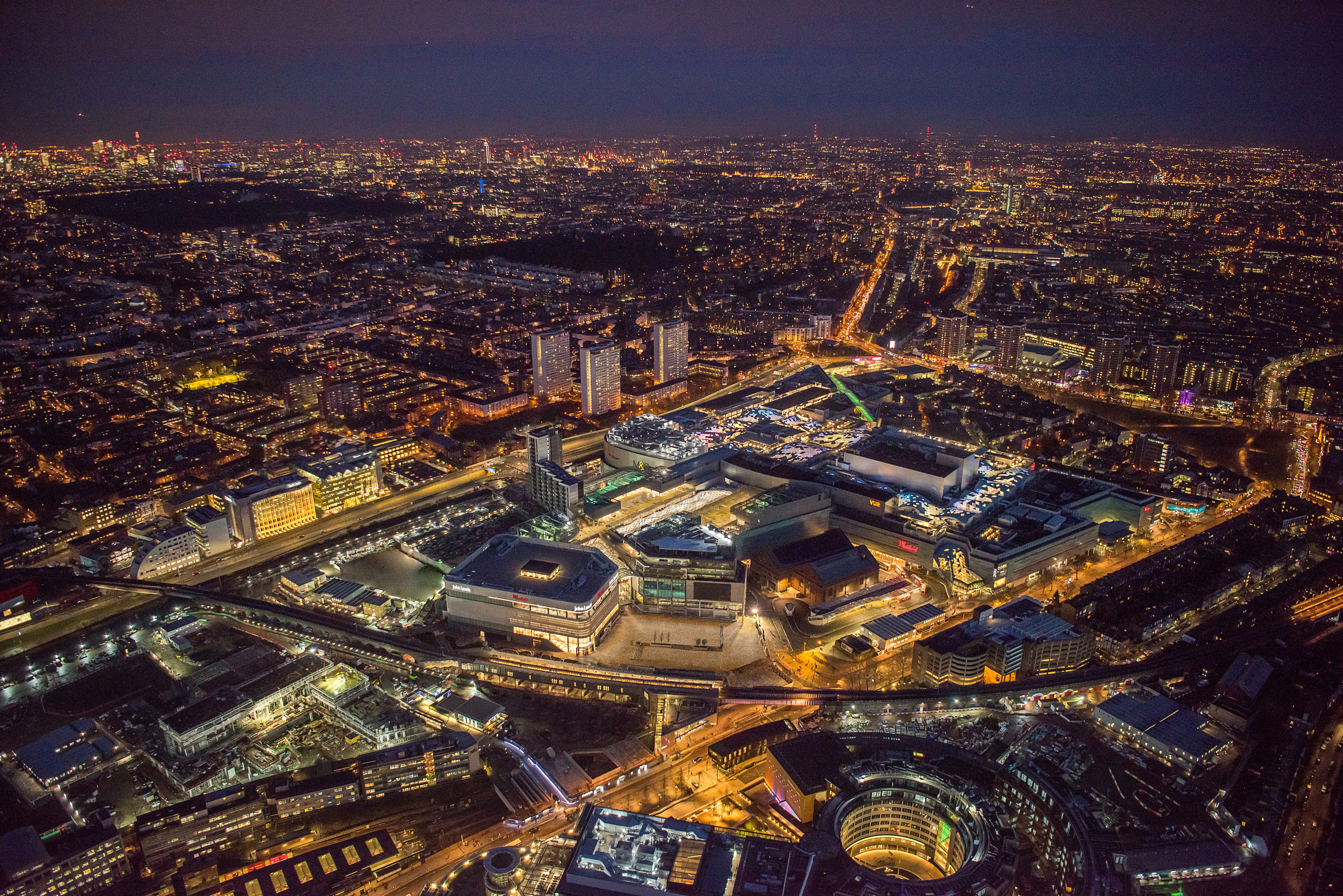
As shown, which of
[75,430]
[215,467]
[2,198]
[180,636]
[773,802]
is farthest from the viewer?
[2,198]

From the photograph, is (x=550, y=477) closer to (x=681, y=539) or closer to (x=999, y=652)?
(x=681, y=539)

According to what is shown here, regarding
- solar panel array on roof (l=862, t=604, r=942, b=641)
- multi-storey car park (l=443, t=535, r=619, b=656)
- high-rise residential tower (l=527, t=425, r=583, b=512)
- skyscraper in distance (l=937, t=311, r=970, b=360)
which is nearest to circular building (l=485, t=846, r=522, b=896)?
multi-storey car park (l=443, t=535, r=619, b=656)

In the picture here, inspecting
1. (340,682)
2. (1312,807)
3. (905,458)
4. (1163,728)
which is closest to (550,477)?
(340,682)

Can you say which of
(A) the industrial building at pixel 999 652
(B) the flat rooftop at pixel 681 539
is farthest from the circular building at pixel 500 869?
(A) the industrial building at pixel 999 652

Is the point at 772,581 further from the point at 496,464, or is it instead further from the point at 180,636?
the point at 180,636

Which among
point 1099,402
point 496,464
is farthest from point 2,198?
point 1099,402

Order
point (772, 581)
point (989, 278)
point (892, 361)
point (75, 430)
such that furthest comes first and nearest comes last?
point (989, 278)
point (892, 361)
point (75, 430)
point (772, 581)
